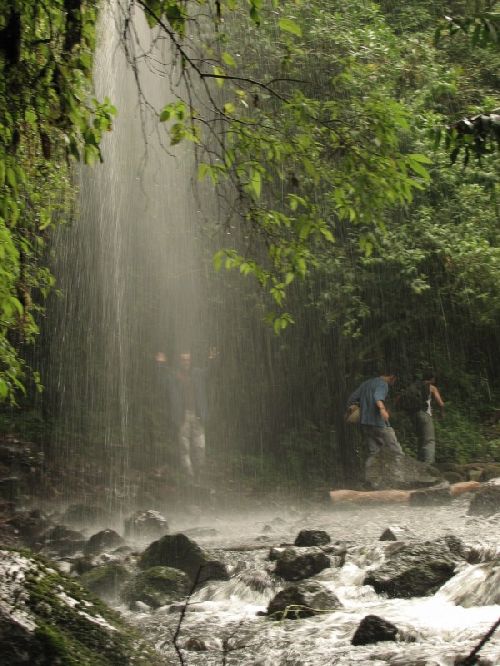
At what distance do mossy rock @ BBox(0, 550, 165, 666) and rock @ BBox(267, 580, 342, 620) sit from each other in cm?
254

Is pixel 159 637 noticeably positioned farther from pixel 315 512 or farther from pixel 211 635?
pixel 315 512

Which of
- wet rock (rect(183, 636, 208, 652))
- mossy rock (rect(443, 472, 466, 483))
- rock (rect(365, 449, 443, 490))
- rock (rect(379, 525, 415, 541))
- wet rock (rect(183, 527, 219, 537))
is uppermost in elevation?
rock (rect(365, 449, 443, 490))

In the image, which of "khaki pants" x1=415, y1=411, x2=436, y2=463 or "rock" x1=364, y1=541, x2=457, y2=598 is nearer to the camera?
"rock" x1=364, y1=541, x2=457, y2=598

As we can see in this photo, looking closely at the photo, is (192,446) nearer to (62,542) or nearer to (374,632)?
(62,542)

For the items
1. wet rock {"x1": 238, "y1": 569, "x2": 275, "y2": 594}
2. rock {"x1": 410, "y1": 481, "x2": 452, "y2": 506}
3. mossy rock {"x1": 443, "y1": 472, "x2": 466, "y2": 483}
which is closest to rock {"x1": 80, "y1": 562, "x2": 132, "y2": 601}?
wet rock {"x1": 238, "y1": 569, "x2": 275, "y2": 594}

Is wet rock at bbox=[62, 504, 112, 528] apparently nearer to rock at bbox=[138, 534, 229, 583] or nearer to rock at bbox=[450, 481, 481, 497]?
rock at bbox=[138, 534, 229, 583]

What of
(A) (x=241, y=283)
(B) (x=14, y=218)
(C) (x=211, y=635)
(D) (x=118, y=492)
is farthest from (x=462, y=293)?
(B) (x=14, y=218)

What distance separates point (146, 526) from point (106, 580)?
174 inches

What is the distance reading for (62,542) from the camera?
437 inches

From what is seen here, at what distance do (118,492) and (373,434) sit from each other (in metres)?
5.22

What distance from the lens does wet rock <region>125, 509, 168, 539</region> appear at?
12383mm

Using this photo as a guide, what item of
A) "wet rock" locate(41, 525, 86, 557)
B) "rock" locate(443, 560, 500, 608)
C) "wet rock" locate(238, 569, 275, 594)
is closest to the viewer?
"rock" locate(443, 560, 500, 608)

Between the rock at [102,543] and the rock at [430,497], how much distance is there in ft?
17.8

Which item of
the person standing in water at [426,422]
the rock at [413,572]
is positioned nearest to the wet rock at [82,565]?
the rock at [413,572]
